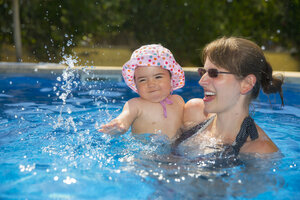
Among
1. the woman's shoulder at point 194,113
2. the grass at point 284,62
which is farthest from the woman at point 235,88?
the grass at point 284,62

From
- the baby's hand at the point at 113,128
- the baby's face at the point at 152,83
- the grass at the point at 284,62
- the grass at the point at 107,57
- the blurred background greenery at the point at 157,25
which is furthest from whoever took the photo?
the grass at the point at 284,62

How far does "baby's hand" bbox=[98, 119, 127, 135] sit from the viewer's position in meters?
2.84

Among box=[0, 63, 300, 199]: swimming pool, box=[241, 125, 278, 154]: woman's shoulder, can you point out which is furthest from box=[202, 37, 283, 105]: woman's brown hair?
box=[241, 125, 278, 154]: woman's shoulder

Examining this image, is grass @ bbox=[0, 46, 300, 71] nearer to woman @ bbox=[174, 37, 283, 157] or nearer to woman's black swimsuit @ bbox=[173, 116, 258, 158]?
woman @ bbox=[174, 37, 283, 157]

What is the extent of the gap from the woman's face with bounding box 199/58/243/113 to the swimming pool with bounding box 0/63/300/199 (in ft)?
1.10

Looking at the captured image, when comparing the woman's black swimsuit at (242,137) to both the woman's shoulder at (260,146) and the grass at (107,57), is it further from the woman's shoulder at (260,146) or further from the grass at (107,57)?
the grass at (107,57)

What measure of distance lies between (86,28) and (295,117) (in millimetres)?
6429

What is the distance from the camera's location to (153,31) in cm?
941

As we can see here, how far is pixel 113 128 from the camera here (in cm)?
287

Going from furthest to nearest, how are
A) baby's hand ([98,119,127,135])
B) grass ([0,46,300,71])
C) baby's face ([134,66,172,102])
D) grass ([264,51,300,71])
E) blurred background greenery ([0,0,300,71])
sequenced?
grass ([264,51,300,71]) < grass ([0,46,300,71]) < blurred background greenery ([0,0,300,71]) < baby's face ([134,66,172,102]) < baby's hand ([98,119,127,135])

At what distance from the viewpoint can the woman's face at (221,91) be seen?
2711mm

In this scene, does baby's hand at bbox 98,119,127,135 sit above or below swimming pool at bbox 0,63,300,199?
above

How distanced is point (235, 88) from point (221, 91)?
4.3 inches

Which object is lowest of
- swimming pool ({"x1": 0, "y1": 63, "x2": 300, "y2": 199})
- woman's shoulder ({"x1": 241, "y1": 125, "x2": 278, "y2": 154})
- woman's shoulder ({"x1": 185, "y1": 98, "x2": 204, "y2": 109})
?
swimming pool ({"x1": 0, "y1": 63, "x2": 300, "y2": 199})
